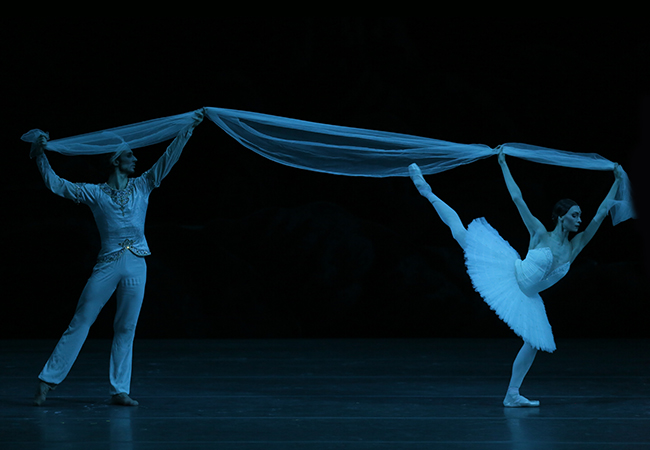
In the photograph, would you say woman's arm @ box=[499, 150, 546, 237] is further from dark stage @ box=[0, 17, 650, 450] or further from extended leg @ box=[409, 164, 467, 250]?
dark stage @ box=[0, 17, 650, 450]

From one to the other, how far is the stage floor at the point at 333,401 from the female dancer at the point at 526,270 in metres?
0.30

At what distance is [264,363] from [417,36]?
3702mm

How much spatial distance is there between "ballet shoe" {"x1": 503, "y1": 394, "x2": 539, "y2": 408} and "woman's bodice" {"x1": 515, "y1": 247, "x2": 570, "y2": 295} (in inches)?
19.2

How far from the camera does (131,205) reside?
3.65 m

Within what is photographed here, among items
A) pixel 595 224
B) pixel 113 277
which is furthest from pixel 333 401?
pixel 595 224

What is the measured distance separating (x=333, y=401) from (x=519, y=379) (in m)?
0.89

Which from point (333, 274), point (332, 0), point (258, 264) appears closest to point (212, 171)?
point (258, 264)

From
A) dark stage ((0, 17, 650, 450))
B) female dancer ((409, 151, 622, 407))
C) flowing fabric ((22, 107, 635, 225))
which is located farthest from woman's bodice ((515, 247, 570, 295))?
dark stage ((0, 17, 650, 450))

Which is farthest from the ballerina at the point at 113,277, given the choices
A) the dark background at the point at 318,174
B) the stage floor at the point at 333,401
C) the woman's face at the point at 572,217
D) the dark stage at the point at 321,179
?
the dark background at the point at 318,174

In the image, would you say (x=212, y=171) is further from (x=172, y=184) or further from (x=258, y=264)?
(x=258, y=264)

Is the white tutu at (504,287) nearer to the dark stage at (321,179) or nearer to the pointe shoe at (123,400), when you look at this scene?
the pointe shoe at (123,400)

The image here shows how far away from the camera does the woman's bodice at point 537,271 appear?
140 inches

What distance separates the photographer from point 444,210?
383 centimetres

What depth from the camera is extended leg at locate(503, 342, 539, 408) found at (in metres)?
3.52
